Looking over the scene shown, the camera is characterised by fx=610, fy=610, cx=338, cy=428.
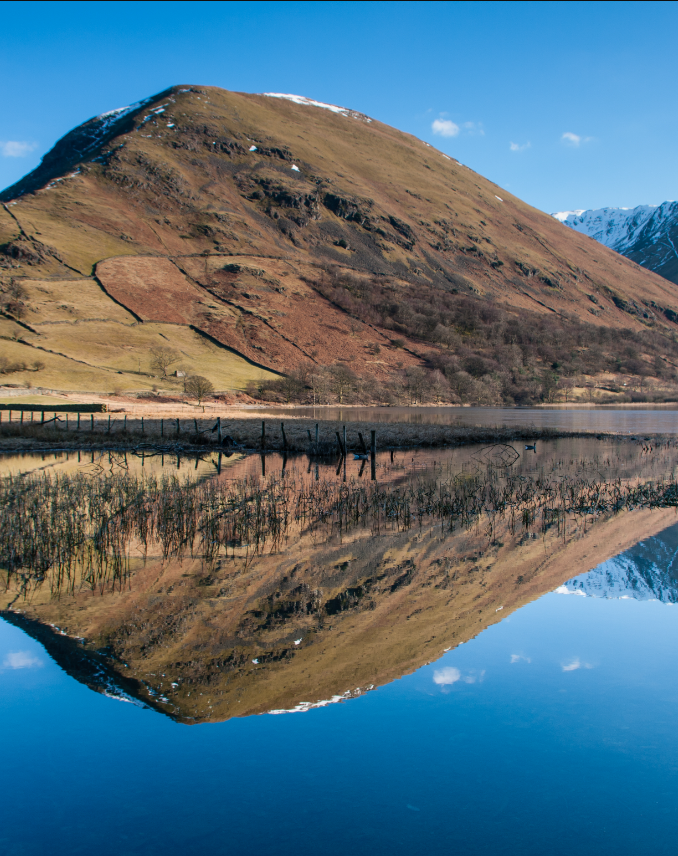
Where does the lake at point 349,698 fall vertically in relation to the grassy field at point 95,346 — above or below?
below

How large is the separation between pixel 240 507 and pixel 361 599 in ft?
23.3

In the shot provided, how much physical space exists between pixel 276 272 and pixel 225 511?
359 feet

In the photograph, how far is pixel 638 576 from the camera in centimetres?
1198

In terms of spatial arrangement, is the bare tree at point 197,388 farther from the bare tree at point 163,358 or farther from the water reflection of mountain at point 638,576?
the water reflection of mountain at point 638,576

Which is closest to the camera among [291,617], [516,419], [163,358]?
[291,617]

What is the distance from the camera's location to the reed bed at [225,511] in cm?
1246

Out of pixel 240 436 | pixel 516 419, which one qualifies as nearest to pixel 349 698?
pixel 240 436

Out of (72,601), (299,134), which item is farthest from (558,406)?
(299,134)

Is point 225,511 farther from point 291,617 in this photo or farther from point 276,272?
point 276,272

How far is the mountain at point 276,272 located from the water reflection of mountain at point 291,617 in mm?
61442

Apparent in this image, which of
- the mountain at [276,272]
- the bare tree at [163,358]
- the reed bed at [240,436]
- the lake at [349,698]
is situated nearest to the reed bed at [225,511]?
the lake at [349,698]

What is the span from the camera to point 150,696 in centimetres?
690

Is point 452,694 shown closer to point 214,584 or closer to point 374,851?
point 374,851

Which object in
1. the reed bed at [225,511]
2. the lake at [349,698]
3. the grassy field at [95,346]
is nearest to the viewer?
the lake at [349,698]
